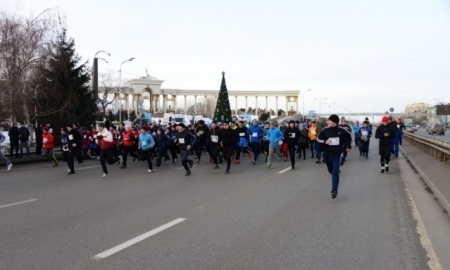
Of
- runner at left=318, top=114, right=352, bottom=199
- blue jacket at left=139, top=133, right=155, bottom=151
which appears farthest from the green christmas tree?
runner at left=318, top=114, right=352, bottom=199

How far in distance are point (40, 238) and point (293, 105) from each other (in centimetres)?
12985

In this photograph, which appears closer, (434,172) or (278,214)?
(278,214)

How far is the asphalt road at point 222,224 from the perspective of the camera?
581cm

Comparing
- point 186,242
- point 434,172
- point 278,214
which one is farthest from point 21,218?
point 434,172

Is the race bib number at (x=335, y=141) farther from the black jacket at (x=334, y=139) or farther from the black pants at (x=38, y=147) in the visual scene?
the black pants at (x=38, y=147)

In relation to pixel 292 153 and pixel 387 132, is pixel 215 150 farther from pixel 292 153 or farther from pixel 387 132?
pixel 387 132

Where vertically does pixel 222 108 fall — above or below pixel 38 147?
above

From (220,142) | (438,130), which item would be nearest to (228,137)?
(220,142)

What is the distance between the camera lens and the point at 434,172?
15164 mm

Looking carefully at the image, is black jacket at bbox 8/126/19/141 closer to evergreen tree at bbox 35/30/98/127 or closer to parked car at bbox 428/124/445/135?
evergreen tree at bbox 35/30/98/127

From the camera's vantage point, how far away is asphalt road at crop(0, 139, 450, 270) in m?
5.81

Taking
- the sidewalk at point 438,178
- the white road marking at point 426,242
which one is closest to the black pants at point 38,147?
the sidewalk at point 438,178

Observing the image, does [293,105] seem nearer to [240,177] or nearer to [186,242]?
[240,177]

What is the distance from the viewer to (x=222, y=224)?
7.80 metres
